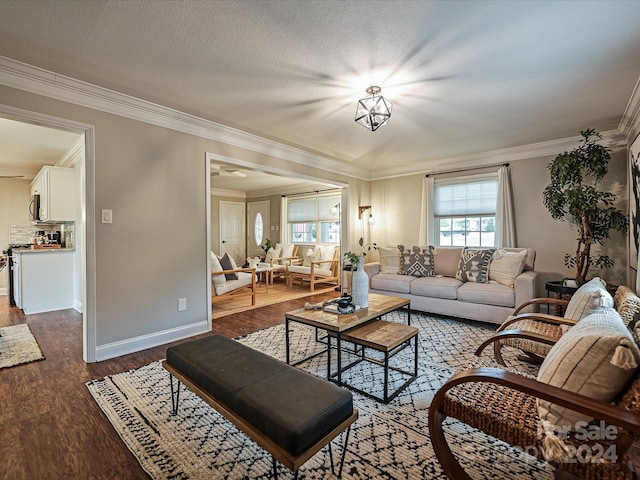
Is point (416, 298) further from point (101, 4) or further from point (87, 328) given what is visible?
point (101, 4)

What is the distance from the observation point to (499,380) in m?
1.24

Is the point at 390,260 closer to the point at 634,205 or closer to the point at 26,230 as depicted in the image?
the point at 634,205

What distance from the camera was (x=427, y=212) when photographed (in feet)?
18.0

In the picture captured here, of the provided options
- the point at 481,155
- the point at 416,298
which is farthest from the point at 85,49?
the point at 481,155

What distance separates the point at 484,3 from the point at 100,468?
318 cm

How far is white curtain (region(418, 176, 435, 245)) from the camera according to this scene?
5457mm

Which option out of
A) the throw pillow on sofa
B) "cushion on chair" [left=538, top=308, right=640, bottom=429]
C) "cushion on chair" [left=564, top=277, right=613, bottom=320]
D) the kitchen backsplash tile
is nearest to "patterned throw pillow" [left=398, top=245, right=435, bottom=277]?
the throw pillow on sofa

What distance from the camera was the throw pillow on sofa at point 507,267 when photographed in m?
3.77

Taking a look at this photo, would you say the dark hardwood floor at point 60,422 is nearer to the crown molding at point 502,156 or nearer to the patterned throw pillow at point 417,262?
the patterned throw pillow at point 417,262

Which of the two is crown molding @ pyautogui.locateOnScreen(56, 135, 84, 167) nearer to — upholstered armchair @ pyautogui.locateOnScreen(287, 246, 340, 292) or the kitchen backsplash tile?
the kitchen backsplash tile

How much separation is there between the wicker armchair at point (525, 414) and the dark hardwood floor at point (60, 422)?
0.90 metres

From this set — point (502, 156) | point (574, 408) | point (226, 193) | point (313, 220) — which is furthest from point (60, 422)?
point (226, 193)

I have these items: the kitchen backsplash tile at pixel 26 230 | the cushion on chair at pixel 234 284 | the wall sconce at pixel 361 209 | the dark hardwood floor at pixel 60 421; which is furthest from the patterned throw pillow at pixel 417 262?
the kitchen backsplash tile at pixel 26 230

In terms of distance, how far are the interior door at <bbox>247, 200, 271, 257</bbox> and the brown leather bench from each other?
7.15 m
